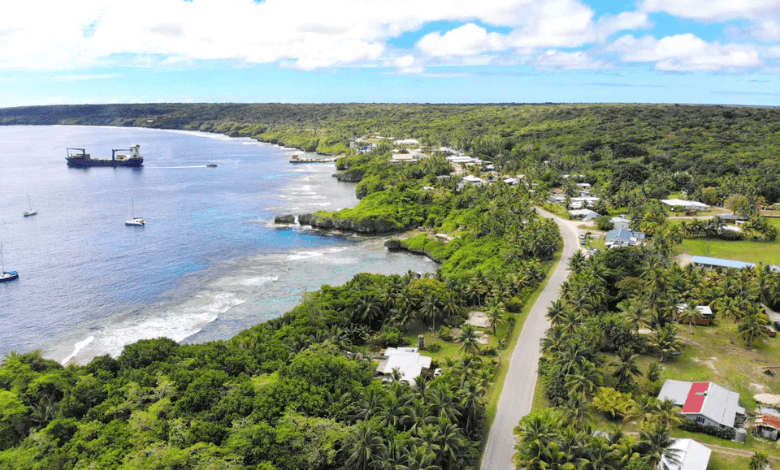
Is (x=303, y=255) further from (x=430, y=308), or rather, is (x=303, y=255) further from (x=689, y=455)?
(x=689, y=455)

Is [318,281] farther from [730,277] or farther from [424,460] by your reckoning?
[730,277]

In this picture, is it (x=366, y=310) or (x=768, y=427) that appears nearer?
(x=768, y=427)

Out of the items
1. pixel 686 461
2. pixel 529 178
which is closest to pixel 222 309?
pixel 686 461

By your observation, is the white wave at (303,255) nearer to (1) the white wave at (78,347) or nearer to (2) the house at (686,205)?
(1) the white wave at (78,347)

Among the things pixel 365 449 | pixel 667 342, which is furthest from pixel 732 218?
pixel 365 449

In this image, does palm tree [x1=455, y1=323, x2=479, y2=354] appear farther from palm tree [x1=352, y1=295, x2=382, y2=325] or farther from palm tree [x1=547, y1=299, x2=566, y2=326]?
palm tree [x1=352, y1=295, x2=382, y2=325]
